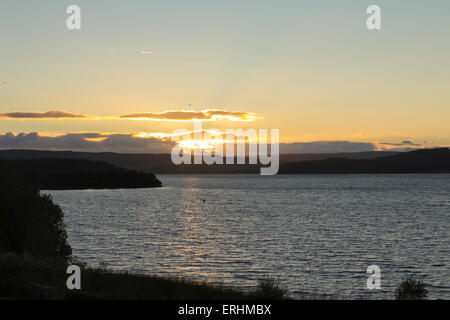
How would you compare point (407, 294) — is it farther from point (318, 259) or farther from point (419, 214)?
point (419, 214)

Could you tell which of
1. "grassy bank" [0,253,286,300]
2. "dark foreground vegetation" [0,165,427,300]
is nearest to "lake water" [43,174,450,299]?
"dark foreground vegetation" [0,165,427,300]

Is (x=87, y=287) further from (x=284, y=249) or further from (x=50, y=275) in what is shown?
(x=284, y=249)

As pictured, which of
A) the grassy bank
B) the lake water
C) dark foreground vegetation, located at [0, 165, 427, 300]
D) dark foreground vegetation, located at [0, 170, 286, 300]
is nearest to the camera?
the grassy bank

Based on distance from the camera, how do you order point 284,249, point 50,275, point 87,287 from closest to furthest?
point 50,275, point 87,287, point 284,249

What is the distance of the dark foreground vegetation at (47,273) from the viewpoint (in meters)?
21.2

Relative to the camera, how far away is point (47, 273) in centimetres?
2472

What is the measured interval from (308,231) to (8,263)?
6445 cm

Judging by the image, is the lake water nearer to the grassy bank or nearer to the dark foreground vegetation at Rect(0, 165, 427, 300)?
the dark foreground vegetation at Rect(0, 165, 427, 300)

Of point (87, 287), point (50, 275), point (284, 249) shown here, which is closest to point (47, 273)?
point (50, 275)

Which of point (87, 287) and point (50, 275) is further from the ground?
point (50, 275)

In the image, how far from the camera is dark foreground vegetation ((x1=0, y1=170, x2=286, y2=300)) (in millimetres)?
21156
